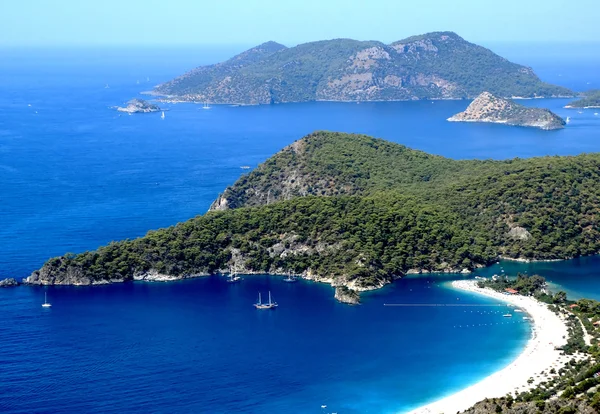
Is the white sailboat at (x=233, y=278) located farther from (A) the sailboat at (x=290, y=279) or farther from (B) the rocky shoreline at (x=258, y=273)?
(A) the sailboat at (x=290, y=279)

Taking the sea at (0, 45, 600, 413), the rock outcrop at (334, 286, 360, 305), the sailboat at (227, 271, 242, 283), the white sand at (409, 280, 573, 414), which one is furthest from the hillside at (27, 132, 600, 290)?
the white sand at (409, 280, 573, 414)

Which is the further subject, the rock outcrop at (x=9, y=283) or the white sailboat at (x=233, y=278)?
the white sailboat at (x=233, y=278)

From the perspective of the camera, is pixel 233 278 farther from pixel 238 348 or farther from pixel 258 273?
pixel 238 348

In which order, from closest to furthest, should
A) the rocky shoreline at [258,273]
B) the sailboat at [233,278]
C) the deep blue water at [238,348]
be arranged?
the deep blue water at [238,348]
the rocky shoreline at [258,273]
the sailboat at [233,278]

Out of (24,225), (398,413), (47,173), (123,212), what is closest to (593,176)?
(398,413)

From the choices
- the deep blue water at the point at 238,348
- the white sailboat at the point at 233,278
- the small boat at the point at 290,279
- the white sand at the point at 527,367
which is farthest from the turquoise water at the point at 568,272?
the white sailboat at the point at 233,278

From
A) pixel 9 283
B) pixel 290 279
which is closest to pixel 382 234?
pixel 290 279

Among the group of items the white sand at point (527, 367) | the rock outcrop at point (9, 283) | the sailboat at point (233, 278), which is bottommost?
the white sand at point (527, 367)

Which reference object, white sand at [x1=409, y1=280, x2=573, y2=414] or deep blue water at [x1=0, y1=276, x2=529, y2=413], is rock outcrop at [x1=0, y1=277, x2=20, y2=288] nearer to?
deep blue water at [x1=0, y1=276, x2=529, y2=413]
